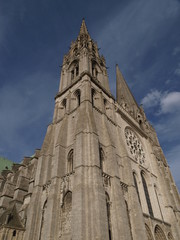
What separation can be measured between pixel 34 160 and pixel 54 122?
16.2 feet

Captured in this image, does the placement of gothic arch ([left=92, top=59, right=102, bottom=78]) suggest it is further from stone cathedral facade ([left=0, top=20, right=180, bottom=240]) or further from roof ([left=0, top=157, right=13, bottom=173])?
roof ([left=0, top=157, right=13, bottom=173])

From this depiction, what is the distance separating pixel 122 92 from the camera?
3544 centimetres

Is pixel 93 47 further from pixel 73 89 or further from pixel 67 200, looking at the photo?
pixel 67 200

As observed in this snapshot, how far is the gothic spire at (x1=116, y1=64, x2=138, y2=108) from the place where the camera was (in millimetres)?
33469

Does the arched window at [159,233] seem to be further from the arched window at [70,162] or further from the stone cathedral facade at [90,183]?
the arched window at [70,162]

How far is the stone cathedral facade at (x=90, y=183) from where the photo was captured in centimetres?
1152

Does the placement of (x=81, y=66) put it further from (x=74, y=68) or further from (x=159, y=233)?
(x=159, y=233)

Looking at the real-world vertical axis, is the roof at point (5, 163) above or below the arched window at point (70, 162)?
above

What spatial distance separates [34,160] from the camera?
20.8 meters

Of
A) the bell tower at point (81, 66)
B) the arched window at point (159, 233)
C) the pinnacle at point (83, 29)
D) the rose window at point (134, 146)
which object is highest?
the pinnacle at point (83, 29)

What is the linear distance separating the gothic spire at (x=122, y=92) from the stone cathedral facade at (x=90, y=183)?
9.22 metres

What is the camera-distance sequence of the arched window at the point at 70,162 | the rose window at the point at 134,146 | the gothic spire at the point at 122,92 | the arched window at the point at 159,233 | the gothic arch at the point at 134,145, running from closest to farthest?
the arched window at the point at 70,162
the arched window at the point at 159,233
the gothic arch at the point at 134,145
the rose window at the point at 134,146
the gothic spire at the point at 122,92

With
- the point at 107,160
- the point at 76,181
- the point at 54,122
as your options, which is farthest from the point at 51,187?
the point at 54,122

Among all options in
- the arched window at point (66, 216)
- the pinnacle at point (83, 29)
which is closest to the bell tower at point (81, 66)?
the pinnacle at point (83, 29)
